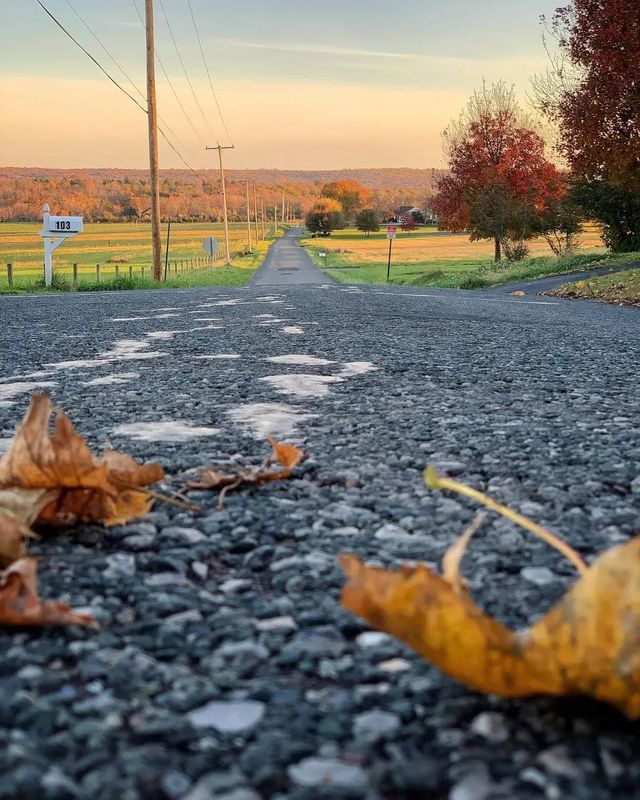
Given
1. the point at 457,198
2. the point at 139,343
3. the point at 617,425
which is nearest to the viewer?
the point at 617,425

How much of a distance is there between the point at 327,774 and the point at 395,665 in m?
0.31

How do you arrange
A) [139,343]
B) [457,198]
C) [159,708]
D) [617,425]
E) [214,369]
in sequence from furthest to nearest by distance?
1. [457,198]
2. [139,343]
3. [214,369]
4. [617,425]
5. [159,708]

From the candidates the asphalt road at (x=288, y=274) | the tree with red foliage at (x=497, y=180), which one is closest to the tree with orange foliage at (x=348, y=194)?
the asphalt road at (x=288, y=274)

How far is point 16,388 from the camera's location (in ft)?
15.2

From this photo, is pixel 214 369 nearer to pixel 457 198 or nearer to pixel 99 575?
pixel 99 575

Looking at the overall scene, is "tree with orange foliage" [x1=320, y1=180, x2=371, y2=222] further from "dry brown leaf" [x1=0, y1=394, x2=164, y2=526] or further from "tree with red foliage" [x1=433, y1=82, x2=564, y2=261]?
"dry brown leaf" [x1=0, y1=394, x2=164, y2=526]

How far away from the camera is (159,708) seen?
1.17m

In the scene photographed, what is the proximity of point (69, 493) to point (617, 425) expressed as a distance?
2387 millimetres

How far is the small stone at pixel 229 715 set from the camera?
113cm

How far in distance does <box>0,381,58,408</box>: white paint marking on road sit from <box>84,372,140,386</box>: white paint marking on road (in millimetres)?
231

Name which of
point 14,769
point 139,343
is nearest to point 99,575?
point 14,769

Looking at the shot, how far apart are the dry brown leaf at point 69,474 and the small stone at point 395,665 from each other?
2.64ft

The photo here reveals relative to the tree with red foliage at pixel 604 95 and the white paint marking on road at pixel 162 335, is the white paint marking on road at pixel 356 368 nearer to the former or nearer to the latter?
the white paint marking on road at pixel 162 335

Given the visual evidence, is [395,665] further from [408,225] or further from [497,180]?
[408,225]
